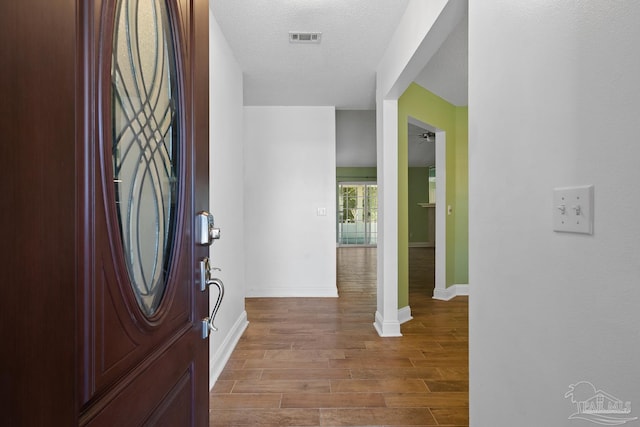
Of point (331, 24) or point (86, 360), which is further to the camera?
point (331, 24)

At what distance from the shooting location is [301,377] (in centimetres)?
241

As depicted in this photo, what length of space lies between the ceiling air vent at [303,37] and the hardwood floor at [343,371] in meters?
2.46

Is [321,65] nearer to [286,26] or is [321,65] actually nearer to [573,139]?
[286,26]

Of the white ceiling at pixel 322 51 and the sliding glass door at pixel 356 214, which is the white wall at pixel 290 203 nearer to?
the white ceiling at pixel 322 51

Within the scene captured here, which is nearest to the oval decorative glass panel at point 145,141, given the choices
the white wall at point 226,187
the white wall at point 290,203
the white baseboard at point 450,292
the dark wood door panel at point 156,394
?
the dark wood door panel at point 156,394

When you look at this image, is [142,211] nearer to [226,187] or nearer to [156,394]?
[156,394]

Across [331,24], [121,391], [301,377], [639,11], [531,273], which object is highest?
[331,24]

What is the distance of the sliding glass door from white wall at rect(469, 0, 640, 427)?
9.89m

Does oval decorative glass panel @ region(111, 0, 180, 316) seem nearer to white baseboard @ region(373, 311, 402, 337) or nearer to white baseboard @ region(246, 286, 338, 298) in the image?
white baseboard @ region(373, 311, 402, 337)

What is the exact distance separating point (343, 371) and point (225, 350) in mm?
906

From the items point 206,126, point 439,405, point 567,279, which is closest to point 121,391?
point 206,126

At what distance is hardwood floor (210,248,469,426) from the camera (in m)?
1.98

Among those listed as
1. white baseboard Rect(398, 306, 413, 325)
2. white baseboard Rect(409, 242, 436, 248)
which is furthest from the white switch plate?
white baseboard Rect(409, 242, 436, 248)

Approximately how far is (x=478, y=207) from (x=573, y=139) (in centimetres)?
54
